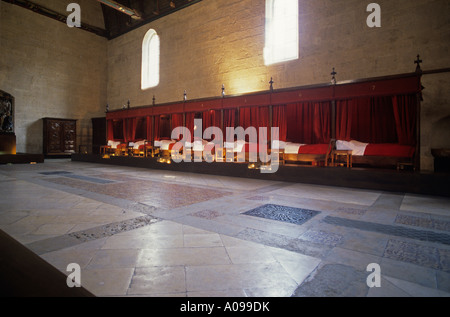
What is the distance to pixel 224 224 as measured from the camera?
2.65 metres

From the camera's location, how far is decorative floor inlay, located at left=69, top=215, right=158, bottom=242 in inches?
89.0

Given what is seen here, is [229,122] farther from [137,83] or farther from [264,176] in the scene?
[137,83]

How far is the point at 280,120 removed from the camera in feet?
24.6

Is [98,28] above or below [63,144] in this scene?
above

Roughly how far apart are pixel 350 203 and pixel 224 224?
6.80 ft

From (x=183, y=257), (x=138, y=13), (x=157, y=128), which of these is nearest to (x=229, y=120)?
(x=157, y=128)

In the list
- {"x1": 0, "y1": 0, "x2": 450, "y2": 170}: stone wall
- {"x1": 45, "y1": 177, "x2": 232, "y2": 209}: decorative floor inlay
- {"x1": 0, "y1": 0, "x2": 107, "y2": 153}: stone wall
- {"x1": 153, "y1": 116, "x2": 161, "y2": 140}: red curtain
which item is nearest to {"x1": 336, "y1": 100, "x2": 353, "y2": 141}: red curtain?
{"x1": 0, "y1": 0, "x2": 450, "y2": 170}: stone wall

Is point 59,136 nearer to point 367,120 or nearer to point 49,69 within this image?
point 49,69

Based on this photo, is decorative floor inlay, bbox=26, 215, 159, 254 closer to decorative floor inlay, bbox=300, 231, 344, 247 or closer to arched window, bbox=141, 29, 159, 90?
decorative floor inlay, bbox=300, 231, 344, 247

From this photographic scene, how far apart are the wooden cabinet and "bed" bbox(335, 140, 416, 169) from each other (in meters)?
13.4

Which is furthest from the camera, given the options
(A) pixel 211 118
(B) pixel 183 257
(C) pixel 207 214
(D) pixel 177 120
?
(D) pixel 177 120

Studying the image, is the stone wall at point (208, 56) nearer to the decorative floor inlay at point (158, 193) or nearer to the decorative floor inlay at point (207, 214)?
the decorative floor inlay at point (158, 193)

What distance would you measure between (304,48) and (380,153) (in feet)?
15.4
